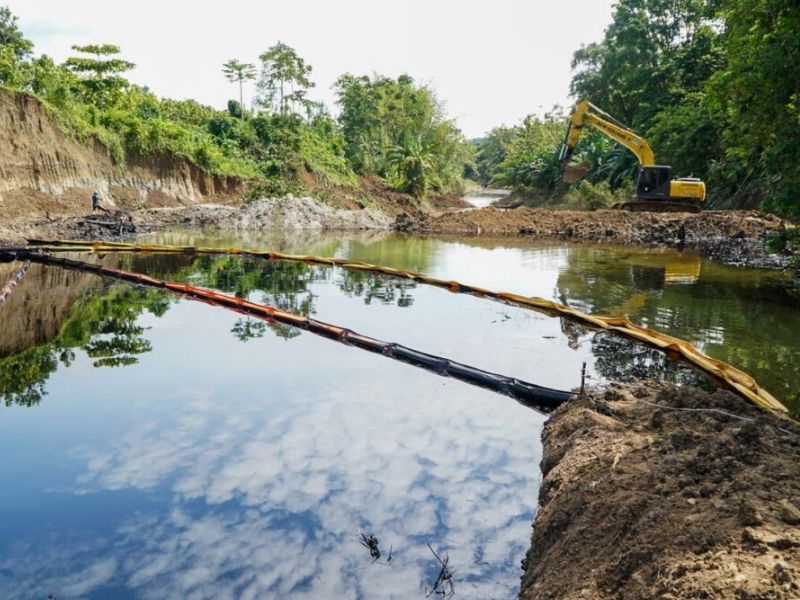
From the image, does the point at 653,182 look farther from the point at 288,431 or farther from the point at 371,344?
the point at 288,431

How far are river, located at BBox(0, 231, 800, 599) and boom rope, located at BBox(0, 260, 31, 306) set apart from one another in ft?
1.33

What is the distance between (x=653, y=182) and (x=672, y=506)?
20.1 meters

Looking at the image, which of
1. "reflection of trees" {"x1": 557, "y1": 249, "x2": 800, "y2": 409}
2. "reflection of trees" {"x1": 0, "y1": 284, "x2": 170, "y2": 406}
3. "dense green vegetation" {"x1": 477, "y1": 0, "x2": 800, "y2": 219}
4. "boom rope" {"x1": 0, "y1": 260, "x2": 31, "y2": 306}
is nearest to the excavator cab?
"dense green vegetation" {"x1": 477, "y1": 0, "x2": 800, "y2": 219}

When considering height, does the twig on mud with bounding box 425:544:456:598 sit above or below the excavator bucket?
below

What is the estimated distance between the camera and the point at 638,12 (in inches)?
1345

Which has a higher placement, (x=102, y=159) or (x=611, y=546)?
(x=102, y=159)

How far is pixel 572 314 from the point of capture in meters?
8.63

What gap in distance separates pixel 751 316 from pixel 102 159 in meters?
24.2

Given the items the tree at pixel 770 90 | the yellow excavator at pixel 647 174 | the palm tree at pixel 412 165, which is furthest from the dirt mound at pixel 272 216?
the tree at pixel 770 90

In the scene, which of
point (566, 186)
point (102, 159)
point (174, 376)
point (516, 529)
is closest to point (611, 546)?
point (516, 529)

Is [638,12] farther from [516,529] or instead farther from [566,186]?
[516,529]

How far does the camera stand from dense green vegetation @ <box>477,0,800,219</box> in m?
Answer: 8.75

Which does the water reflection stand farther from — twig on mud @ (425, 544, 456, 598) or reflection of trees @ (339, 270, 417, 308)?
reflection of trees @ (339, 270, 417, 308)

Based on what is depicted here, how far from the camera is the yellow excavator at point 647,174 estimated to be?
20.4m
